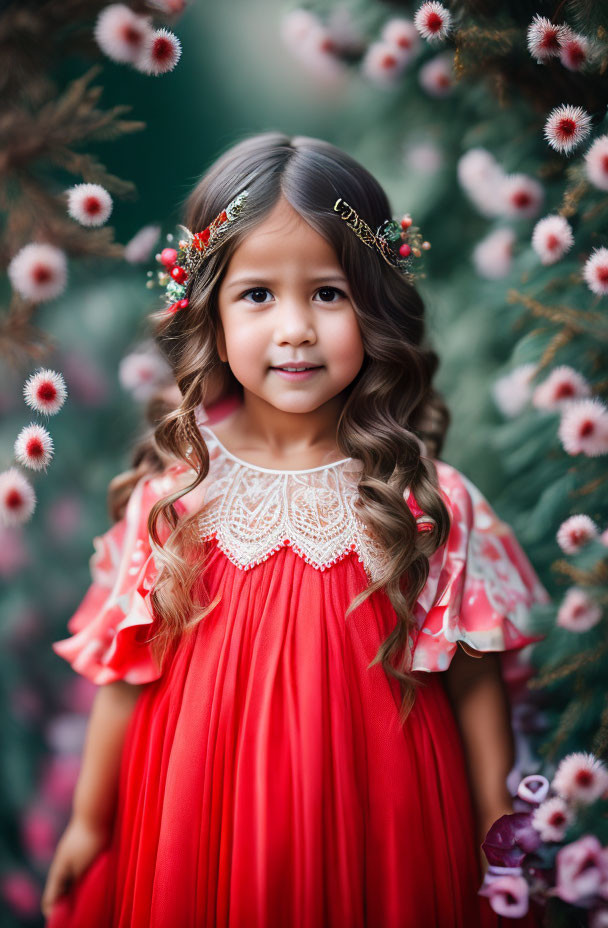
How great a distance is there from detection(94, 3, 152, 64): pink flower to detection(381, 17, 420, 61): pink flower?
17.2 inches

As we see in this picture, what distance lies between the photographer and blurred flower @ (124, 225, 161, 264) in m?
1.38

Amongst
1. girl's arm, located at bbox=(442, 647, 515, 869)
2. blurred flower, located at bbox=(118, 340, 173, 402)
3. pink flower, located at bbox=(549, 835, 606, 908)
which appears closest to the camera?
pink flower, located at bbox=(549, 835, 606, 908)

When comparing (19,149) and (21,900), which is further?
(21,900)

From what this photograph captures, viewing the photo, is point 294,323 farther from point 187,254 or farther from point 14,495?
point 14,495

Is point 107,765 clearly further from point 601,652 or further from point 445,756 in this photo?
point 601,652

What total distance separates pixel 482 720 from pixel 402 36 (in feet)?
3.93

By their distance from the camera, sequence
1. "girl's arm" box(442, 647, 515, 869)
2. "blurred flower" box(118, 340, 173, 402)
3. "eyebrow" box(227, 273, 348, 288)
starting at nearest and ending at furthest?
"eyebrow" box(227, 273, 348, 288) → "girl's arm" box(442, 647, 515, 869) → "blurred flower" box(118, 340, 173, 402)

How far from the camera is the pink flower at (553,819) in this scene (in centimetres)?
122

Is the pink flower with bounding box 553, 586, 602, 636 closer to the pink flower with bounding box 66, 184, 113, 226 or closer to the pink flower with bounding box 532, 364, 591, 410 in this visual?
the pink flower with bounding box 532, 364, 591, 410

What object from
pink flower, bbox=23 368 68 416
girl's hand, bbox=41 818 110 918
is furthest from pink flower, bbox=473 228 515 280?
girl's hand, bbox=41 818 110 918

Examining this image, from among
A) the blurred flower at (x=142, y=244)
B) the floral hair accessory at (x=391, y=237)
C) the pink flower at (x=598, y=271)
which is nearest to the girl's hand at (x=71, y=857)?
the blurred flower at (x=142, y=244)

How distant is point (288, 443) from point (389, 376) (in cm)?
22

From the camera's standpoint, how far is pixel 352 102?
4.99 feet

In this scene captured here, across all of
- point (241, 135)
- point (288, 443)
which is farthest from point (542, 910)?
point (241, 135)
